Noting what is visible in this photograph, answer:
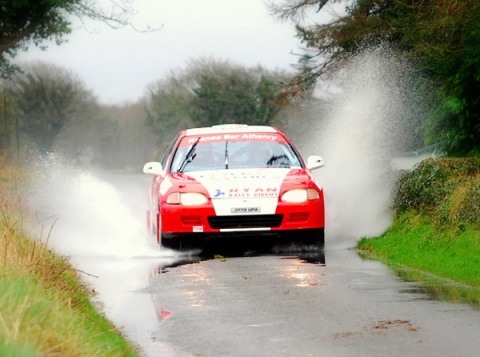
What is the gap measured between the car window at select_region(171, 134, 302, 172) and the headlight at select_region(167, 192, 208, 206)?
936mm

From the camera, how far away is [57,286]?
393 inches

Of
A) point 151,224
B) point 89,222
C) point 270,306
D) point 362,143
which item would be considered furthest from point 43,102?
point 270,306

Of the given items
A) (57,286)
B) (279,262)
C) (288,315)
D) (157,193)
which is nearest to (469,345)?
(288,315)

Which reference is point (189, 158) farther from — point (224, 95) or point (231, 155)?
point (224, 95)

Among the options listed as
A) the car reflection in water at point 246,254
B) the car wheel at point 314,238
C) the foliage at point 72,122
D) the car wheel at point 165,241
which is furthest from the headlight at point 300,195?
the foliage at point 72,122

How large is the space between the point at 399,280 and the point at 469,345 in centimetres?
395

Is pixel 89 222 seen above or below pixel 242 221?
above

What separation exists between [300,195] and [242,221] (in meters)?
0.80

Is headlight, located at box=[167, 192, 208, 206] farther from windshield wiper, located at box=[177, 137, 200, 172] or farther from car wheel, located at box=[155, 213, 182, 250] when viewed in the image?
windshield wiper, located at box=[177, 137, 200, 172]

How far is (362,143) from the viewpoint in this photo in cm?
2480

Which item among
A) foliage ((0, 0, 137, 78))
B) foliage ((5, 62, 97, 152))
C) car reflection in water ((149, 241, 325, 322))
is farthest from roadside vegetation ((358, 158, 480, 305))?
foliage ((5, 62, 97, 152))

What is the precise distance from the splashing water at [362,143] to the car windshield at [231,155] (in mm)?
1345

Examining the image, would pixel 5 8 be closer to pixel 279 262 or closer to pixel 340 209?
pixel 340 209

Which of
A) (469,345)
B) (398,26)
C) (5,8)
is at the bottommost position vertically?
(469,345)
